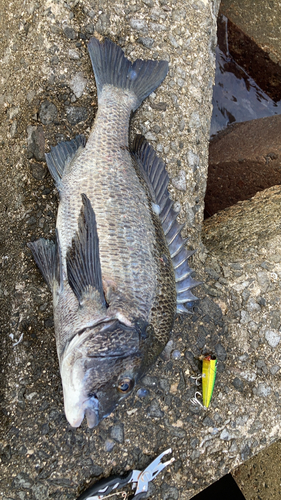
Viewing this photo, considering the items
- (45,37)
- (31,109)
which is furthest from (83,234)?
(45,37)

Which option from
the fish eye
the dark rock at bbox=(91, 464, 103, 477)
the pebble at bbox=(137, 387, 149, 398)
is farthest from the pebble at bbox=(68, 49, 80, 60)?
the dark rock at bbox=(91, 464, 103, 477)

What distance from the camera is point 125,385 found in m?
1.48

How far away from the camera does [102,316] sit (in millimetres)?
1456

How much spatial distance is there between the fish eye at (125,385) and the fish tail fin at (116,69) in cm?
140

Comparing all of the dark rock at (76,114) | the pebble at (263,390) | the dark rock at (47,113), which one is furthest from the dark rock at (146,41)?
the pebble at (263,390)

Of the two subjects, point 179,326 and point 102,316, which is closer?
point 102,316

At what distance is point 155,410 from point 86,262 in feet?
3.39

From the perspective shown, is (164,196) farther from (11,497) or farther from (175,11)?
(11,497)

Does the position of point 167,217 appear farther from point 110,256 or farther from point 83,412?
point 83,412

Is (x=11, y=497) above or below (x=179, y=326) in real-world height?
below

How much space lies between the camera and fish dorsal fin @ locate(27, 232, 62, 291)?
1.74 meters

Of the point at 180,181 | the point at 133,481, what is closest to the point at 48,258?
the point at 180,181

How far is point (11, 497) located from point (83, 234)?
135 cm

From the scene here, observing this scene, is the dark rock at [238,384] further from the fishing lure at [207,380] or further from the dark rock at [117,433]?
the dark rock at [117,433]
